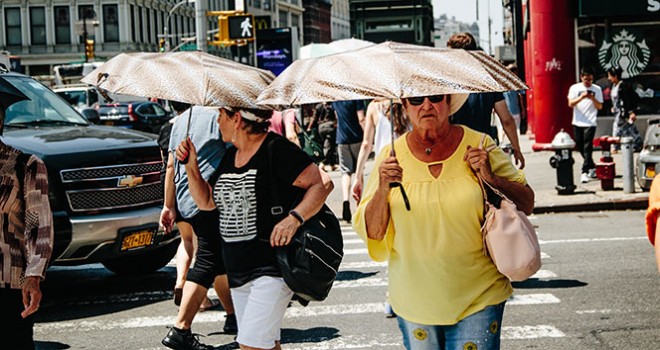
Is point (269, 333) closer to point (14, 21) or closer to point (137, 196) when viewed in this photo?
point (137, 196)

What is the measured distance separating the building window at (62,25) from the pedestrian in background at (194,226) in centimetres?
6895

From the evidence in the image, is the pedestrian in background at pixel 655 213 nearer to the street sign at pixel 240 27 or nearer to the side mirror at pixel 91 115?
the side mirror at pixel 91 115

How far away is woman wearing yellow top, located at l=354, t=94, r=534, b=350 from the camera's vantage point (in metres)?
4.16

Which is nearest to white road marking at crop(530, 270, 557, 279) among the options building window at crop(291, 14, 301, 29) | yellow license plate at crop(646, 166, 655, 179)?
yellow license plate at crop(646, 166, 655, 179)

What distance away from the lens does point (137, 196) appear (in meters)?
9.23

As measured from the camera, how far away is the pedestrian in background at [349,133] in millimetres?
12586

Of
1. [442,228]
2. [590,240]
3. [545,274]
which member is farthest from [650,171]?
[442,228]

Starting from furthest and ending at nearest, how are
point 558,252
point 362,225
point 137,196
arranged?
point 558,252, point 137,196, point 362,225

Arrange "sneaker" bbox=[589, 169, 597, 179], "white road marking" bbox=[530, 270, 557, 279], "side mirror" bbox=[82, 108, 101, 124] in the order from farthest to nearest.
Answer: "sneaker" bbox=[589, 169, 597, 179] < "side mirror" bbox=[82, 108, 101, 124] < "white road marking" bbox=[530, 270, 557, 279]

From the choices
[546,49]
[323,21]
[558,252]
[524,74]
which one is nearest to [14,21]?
[524,74]

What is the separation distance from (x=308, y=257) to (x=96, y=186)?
4.16 metres

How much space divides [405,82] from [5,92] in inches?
68.8

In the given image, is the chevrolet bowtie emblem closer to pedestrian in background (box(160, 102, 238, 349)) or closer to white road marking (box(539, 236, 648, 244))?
pedestrian in background (box(160, 102, 238, 349))

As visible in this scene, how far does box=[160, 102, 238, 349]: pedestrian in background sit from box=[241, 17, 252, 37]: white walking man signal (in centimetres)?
2179
